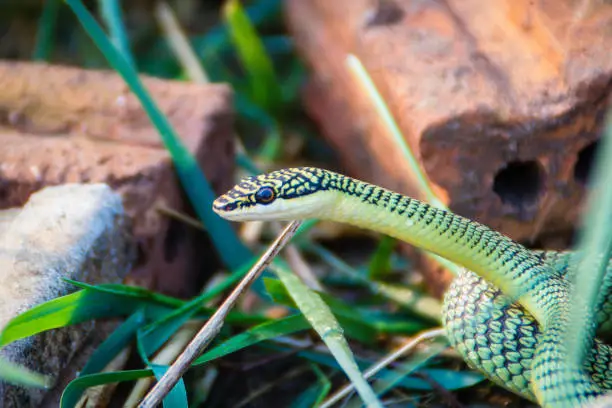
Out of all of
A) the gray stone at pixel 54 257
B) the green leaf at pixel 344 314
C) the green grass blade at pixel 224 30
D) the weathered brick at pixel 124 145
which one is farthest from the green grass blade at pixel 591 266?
the green grass blade at pixel 224 30

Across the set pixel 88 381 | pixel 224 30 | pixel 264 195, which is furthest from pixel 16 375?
pixel 224 30

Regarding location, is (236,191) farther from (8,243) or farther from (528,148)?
(528,148)

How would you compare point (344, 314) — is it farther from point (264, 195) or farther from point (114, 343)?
point (114, 343)

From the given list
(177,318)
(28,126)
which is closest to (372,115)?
(177,318)

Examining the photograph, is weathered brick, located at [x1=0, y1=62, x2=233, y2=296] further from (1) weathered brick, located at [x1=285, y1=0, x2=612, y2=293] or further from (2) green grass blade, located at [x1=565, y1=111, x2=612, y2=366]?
(2) green grass blade, located at [x1=565, y1=111, x2=612, y2=366]

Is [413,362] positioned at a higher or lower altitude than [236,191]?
lower

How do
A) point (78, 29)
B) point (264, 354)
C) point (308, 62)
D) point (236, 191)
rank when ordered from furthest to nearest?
point (78, 29), point (308, 62), point (264, 354), point (236, 191)
